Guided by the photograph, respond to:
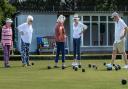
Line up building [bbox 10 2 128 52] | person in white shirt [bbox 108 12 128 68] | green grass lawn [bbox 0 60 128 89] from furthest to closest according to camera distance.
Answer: building [bbox 10 2 128 52] < person in white shirt [bbox 108 12 128 68] < green grass lawn [bbox 0 60 128 89]

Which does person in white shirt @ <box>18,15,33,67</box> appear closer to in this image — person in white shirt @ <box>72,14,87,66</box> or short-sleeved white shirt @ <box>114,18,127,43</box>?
person in white shirt @ <box>72,14,87,66</box>

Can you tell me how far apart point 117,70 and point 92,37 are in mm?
24486

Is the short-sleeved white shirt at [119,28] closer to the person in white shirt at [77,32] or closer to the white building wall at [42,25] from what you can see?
the person in white shirt at [77,32]

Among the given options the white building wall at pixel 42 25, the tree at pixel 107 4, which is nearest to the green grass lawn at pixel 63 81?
the white building wall at pixel 42 25

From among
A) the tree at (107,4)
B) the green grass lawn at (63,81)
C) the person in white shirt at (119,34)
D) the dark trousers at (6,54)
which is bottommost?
the green grass lawn at (63,81)

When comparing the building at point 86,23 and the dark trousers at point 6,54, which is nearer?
the dark trousers at point 6,54

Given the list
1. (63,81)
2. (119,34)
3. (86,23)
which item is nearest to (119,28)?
(119,34)

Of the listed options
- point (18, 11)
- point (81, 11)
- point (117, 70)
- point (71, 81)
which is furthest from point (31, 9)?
point (71, 81)

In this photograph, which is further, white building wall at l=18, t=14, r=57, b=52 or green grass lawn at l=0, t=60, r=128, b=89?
white building wall at l=18, t=14, r=57, b=52

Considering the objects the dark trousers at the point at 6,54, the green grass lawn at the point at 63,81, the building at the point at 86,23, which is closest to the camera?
the green grass lawn at the point at 63,81

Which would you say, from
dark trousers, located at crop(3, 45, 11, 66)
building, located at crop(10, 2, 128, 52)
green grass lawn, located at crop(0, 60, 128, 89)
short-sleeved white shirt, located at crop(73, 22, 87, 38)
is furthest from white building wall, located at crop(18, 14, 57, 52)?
green grass lawn, located at crop(0, 60, 128, 89)

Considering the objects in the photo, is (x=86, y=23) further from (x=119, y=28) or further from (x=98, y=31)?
(x=119, y=28)

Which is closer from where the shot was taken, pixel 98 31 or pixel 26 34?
pixel 26 34

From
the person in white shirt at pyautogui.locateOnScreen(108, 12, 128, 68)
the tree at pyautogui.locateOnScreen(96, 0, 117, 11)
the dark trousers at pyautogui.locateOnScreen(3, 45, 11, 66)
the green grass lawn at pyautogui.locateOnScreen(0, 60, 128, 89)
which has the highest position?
the tree at pyautogui.locateOnScreen(96, 0, 117, 11)
